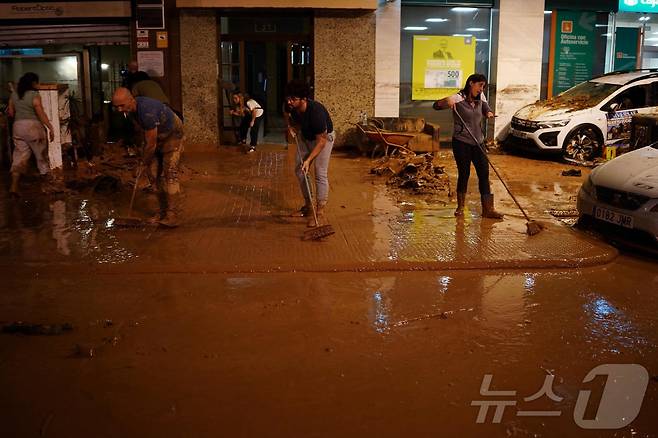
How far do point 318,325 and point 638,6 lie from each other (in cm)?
1477

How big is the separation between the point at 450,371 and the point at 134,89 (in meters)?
9.78

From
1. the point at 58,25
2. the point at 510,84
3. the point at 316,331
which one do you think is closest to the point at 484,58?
the point at 510,84

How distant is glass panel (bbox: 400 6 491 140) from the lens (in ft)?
51.4

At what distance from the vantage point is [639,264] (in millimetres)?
6805

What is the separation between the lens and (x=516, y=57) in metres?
15.9

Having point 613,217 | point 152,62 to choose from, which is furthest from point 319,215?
point 152,62

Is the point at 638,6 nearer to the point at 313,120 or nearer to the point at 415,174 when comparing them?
the point at 415,174

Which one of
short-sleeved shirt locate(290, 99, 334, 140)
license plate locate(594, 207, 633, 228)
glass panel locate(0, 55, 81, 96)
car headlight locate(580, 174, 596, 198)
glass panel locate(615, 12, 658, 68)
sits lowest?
license plate locate(594, 207, 633, 228)

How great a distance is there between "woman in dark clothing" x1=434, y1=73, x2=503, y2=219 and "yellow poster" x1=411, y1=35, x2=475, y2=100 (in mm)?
7920

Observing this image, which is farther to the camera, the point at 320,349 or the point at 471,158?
the point at 471,158

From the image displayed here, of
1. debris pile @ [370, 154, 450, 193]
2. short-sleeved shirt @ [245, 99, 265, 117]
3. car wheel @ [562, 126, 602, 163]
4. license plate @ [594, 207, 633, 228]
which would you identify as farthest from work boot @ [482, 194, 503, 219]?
short-sleeved shirt @ [245, 99, 265, 117]

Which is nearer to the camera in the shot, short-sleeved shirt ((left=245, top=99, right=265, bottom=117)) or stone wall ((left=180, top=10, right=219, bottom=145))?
short-sleeved shirt ((left=245, top=99, right=265, bottom=117))

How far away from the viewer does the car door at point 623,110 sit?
534 inches

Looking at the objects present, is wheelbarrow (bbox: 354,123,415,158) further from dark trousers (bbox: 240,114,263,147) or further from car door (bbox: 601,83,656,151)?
car door (bbox: 601,83,656,151)
